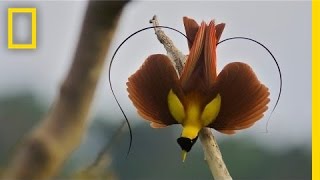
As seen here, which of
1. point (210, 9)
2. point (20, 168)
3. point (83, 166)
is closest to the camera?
point (20, 168)

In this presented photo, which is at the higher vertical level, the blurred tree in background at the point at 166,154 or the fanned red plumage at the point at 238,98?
the fanned red plumage at the point at 238,98

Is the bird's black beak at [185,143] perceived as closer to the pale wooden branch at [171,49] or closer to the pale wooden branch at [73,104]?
the pale wooden branch at [171,49]

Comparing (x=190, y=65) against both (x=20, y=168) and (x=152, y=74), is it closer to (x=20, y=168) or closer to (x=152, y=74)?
(x=152, y=74)

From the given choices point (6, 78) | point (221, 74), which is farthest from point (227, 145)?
point (6, 78)

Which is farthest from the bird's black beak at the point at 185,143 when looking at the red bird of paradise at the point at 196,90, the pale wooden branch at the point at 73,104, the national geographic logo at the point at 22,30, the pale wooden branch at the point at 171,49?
the pale wooden branch at the point at 73,104

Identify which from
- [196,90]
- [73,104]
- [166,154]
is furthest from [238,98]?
[73,104]

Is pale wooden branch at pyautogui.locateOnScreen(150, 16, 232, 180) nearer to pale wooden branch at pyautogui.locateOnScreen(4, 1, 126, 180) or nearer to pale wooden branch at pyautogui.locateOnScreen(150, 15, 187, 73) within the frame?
pale wooden branch at pyautogui.locateOnScreen(150, 15, 187, 73)
